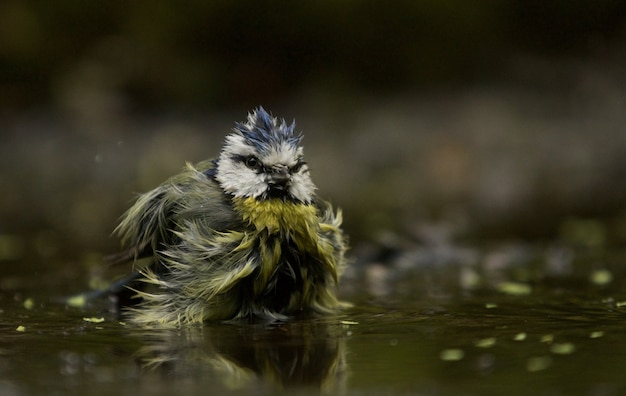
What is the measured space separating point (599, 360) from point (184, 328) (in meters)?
1.95

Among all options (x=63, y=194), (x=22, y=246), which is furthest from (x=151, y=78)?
(x=22, y=246)

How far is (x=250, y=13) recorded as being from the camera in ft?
37.6

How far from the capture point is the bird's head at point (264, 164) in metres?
5.15

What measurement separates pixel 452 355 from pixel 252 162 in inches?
65.8

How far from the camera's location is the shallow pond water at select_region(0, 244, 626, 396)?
358 cm

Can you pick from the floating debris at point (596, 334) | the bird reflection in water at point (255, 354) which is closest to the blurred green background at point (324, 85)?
the bird reflection in water at point (255, 354)

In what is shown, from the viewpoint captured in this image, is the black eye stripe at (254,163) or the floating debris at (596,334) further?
the black eye stripe at (254,163)

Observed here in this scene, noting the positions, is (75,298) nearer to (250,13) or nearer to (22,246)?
(22,246)

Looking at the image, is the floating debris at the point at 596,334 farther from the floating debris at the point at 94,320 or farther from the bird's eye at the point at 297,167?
the floating debris at the point at 94,320

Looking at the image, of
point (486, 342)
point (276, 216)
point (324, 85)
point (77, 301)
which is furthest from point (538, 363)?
point (324, 85)

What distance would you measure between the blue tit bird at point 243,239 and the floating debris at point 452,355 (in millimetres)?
1199

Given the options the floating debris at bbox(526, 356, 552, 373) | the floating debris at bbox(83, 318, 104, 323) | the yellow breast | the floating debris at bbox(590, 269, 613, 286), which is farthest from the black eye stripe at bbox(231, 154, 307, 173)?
the floating debris at bbox(590, 269, 613, 286)

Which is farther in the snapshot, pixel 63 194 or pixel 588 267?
pixel 63 194

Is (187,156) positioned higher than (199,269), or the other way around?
(187,156)
